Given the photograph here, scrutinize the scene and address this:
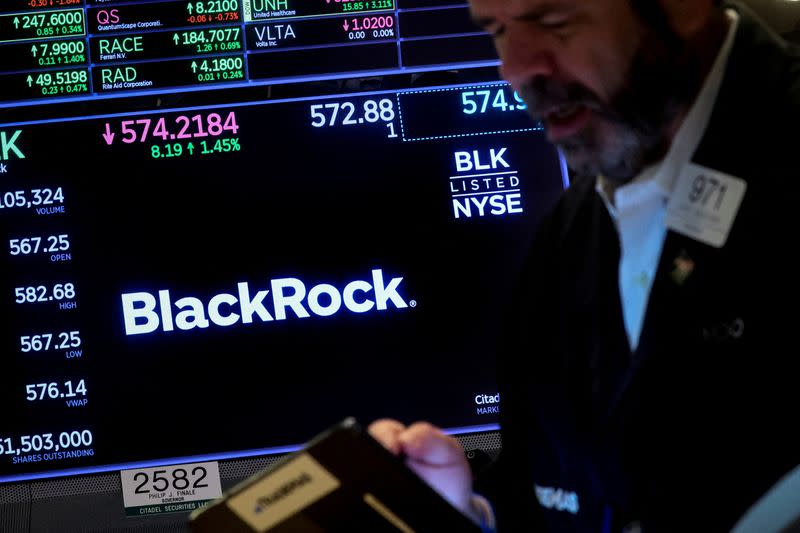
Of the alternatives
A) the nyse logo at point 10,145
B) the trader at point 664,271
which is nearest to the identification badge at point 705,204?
the trader at point 664,271

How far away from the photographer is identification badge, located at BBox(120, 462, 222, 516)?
7.73 ft

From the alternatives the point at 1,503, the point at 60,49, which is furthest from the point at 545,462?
the point at 60,49

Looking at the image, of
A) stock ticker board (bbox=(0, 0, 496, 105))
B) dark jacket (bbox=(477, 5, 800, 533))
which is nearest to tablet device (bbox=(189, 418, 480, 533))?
dark jacket (bbox=(477, 5, 800, 533))

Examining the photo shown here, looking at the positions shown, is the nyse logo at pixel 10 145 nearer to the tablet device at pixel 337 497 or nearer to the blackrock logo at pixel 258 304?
the blackrock logo at pixel 258 304

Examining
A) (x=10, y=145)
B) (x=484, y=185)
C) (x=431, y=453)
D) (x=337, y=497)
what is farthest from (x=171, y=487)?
(x=337, y=497)

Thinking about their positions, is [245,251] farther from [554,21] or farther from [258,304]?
[554,21]

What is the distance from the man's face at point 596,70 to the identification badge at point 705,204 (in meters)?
0.09

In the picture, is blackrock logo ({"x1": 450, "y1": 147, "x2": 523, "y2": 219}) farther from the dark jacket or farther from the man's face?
the man's face

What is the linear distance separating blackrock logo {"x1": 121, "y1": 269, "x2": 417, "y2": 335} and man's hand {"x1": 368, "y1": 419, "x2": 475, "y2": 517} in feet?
3.18

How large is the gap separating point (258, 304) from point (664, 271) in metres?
1.21

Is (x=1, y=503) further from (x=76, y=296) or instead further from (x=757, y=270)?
(x=757, y=270)

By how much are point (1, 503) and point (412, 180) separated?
3.83ft

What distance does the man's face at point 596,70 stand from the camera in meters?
1.38

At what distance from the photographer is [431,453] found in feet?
4.59
